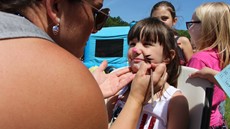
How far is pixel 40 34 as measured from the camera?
0.70 meters

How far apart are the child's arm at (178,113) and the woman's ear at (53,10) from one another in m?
0.90

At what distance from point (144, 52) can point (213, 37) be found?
2.65ft

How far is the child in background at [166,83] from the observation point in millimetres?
1546

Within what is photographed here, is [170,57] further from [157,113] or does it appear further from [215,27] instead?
[215,27]

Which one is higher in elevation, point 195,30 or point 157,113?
point 195,30

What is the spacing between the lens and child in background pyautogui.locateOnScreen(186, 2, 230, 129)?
6.82 feet

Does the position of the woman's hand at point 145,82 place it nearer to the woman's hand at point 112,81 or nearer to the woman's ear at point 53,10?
the woman's hand at point 112,81

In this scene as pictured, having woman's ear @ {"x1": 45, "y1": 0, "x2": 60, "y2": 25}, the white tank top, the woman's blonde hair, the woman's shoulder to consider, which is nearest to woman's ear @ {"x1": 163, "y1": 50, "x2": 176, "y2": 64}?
the white tank top

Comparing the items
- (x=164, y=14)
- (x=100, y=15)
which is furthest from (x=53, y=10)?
(x=164, y=14)

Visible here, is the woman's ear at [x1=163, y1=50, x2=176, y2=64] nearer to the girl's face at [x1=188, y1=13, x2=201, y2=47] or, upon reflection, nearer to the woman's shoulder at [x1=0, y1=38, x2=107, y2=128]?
the girl's face at [x1=188, y1=13, x2=201, y2=47]

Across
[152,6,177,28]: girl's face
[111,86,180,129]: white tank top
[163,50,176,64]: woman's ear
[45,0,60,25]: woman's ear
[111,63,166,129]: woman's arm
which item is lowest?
[111,86,180,129]: white tank top

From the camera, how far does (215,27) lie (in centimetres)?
223

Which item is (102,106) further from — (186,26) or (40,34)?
(186,26)

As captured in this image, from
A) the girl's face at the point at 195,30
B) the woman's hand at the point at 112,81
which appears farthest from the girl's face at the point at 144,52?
the girl's face at the point at 195,30
